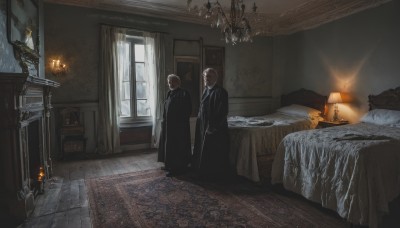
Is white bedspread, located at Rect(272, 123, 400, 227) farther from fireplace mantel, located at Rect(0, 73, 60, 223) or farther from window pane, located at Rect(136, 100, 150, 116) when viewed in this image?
window pane, located at Rect(136, 100, 150, 116)

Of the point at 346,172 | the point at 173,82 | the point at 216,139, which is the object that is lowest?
the point at 346,172

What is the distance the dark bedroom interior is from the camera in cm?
229

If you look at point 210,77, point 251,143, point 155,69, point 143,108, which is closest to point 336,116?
point 251,143

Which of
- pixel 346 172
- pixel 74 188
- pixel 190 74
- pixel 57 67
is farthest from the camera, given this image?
pixel 190 74

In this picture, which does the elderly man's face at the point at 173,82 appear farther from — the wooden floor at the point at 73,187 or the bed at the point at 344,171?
the bed at the point at 344,171

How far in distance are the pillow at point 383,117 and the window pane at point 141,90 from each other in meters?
3.90

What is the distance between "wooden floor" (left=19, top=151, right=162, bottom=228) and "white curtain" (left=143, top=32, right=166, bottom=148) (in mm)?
763

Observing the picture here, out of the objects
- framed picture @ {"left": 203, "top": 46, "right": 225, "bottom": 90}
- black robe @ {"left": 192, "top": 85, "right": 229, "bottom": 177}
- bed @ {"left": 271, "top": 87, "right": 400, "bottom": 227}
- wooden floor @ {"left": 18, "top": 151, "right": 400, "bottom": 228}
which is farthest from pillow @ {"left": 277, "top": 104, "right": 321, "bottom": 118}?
wooden floor @ {"left": 18, "top": 151, "right": 400, "bottom": 228}

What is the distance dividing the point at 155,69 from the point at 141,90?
514mm

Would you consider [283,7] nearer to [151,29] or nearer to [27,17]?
[151,29]

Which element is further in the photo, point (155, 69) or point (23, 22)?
point (155, 69)

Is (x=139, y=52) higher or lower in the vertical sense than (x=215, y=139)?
higher

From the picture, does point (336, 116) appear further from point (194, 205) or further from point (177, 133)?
point (194, 205)

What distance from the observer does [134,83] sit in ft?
16.7
